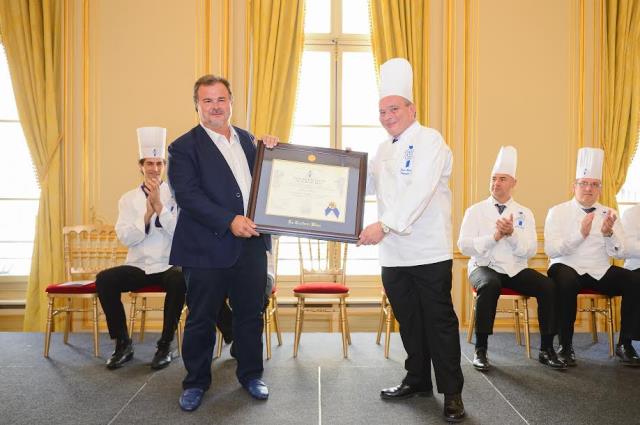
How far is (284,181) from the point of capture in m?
2.67

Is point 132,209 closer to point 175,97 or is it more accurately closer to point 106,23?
point 175,97

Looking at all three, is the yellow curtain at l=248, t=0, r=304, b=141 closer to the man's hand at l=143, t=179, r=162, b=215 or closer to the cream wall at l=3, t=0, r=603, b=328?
the cream wall at l=3, t=0, r=603, b=328

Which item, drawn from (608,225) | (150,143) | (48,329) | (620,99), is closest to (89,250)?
(48,329)

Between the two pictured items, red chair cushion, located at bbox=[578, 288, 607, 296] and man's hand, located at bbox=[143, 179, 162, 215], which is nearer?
man's hand, located at bbox=[143, 179, 162, 215]

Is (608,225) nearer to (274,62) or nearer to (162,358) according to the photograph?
(274,62)

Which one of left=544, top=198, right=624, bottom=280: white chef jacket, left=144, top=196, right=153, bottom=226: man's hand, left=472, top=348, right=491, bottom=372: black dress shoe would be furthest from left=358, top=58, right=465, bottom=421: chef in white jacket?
left=144, top=196, right=153, bottom=226: man's hand

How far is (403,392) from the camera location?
276 cm

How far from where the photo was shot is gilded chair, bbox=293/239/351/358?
3695mm

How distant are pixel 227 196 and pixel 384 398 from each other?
1255 mm

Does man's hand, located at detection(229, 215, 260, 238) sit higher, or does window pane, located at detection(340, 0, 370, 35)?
window pane, located at detection(340, 0, 370, 35)

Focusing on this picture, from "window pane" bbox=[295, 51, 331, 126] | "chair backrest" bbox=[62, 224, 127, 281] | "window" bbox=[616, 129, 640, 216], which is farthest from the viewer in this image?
"window" bbox=[616, 129, 640, 216]

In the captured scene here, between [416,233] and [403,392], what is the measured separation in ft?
2.66

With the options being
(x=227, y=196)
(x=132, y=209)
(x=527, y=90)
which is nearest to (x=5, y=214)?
(x=132, y=209)

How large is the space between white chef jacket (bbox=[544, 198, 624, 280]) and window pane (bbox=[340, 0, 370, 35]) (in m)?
2.23
